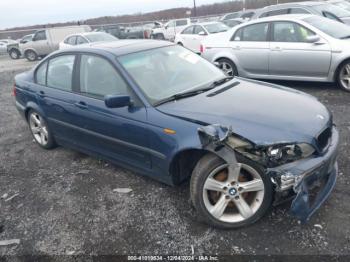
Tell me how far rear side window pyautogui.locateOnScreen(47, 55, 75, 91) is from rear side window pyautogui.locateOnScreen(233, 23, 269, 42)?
453 cm

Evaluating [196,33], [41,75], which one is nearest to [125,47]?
[41,75]

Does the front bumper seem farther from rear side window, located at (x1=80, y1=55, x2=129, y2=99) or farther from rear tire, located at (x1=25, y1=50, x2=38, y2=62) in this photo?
rear tire, located at (x1=25, y1=50, x2=38, y2=62)

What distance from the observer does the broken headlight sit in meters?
2.61

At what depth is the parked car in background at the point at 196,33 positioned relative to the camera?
13680 mm

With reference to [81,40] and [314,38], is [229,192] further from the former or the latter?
[81,40]

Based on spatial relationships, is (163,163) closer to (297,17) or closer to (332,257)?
(332,257)

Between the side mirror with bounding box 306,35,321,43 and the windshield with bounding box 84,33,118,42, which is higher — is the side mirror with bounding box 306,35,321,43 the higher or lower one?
the higher one

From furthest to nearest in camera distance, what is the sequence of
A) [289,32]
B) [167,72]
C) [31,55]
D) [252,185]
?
[31,55], [289,32], [167,72], [252,185]

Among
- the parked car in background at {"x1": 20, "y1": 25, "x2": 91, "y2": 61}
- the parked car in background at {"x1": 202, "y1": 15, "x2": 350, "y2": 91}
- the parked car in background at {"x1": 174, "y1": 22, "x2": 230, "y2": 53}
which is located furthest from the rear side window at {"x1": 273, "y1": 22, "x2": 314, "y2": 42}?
the parked car in background at {"x1": 20, "y1": 25, "x2": 91, "y2": 61}

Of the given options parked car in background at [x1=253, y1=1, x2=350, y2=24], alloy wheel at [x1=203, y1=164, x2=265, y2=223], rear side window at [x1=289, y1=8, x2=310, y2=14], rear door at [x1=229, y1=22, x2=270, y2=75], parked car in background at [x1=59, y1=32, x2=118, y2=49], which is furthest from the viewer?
parked car in background at [x1=59, y1=32, x2=118, y2=49]

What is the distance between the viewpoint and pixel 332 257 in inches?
99.0

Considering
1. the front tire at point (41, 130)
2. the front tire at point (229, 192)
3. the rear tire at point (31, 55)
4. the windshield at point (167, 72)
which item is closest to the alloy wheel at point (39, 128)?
the front tire at point (41, 130)

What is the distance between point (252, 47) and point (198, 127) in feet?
16.1

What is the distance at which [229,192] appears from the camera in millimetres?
2865
